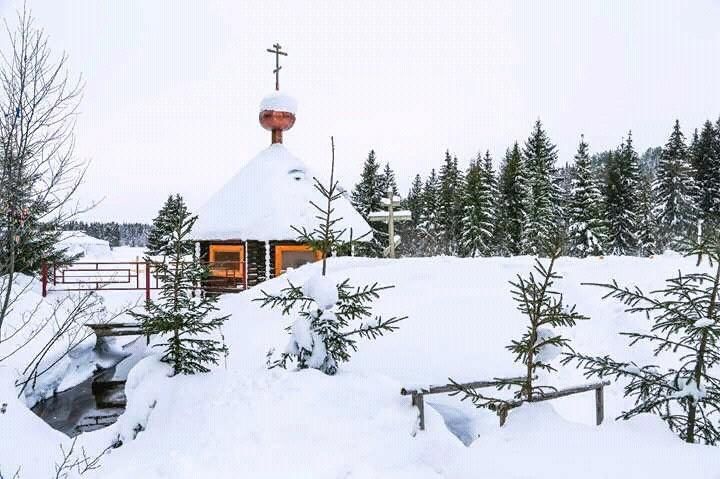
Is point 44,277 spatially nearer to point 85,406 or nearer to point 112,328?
point 112,328

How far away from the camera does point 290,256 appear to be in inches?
667

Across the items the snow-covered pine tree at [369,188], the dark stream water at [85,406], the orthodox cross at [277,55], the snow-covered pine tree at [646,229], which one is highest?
the orthodox cross at [277,55]

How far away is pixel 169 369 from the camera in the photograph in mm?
7566

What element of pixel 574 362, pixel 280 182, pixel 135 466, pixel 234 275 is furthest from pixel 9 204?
pixel 280 182

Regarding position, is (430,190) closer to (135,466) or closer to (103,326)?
(103,326)

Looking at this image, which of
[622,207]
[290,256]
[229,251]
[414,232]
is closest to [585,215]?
[622,207]

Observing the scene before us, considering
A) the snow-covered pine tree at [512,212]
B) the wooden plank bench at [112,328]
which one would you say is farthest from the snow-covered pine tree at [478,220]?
the wooden plank bench at [112,328]

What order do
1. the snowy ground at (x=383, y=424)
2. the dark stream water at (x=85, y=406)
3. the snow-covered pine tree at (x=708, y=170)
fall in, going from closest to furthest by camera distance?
the snowy ground at (x=383, y=424) → the dark stream water at (x=85, y=406) → the snow-covered pine tree at (x=708, y=170)

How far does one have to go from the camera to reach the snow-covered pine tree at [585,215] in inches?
1196

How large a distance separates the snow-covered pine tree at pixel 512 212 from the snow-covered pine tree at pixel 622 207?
6.16 meters

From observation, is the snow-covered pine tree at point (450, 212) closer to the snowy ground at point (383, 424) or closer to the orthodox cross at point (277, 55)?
the orthodox cross at point (277, 55)

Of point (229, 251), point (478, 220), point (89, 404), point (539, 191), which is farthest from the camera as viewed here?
point (478, 220)

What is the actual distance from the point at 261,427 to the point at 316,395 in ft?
2.58

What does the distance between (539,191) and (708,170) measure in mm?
19521
